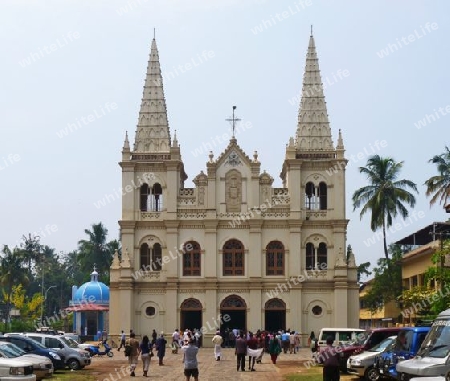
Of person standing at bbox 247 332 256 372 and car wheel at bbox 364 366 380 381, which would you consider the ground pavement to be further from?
car wheel at bbox 364 366 380 381

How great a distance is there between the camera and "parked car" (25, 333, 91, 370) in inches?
1312

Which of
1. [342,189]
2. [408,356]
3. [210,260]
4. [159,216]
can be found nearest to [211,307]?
[210,260]

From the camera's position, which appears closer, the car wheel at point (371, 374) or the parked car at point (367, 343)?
the car wheel at point (371, 374)

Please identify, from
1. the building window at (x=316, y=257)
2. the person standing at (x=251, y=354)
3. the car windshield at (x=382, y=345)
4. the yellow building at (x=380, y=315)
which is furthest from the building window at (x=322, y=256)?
the car windshield at (x=382, y=345)

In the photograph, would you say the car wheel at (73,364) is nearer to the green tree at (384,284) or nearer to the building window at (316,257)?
the building window at (316,257)

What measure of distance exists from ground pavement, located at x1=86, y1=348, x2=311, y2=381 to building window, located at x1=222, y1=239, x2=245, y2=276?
11.0m

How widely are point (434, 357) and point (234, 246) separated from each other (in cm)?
3703

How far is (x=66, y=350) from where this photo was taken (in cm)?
3344

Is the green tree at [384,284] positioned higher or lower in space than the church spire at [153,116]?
lower

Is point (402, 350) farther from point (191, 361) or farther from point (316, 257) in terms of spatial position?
point (316, 257)

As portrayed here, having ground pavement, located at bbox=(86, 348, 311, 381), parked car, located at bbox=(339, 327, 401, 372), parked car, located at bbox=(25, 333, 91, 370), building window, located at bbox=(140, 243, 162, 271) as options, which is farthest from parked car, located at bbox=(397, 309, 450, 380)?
building window, located at bbox=(140, 243, 162, 271)

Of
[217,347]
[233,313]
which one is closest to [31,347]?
[217,347]

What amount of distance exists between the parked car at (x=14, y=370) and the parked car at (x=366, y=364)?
993cm

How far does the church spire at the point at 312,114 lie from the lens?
57.5 meters
